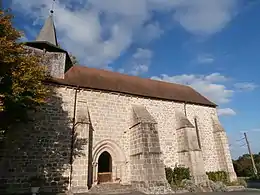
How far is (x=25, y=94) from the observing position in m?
8.26

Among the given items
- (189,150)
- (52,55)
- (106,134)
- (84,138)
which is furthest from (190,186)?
(52,55)

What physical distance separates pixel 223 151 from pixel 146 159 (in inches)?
322

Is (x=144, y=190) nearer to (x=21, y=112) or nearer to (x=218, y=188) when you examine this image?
(x=218, y=188)

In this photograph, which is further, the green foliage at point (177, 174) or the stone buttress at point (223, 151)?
the stone buttress at point (223, 151)

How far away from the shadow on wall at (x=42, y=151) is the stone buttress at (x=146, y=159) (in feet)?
10.4

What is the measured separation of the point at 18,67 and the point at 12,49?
0.81 meters

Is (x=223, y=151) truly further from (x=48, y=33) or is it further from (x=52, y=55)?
(x=48, y=33)

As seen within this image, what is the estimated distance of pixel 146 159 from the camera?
10.7 metres

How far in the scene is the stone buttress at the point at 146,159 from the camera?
33.7 ft

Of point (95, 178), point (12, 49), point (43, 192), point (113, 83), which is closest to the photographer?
point (12, 49)

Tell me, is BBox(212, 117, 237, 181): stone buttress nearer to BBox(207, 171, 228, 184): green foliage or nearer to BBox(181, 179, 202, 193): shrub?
BBox(207, 171, 228, 184): green foliage

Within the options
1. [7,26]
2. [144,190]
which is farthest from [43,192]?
[7,26]

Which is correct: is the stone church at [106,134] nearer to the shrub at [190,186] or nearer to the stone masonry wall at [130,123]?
the stone masonry wall at [130,123]

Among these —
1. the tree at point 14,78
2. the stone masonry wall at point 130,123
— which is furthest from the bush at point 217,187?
the tree at point 14,78
